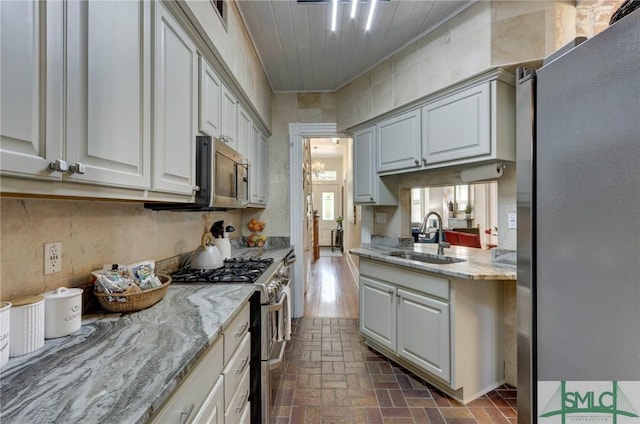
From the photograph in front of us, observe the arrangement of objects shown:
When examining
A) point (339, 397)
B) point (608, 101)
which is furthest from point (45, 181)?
point (339, 397)

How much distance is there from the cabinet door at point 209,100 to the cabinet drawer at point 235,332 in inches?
41.3

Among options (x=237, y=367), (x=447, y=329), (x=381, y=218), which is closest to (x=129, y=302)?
(x=237, y=367)

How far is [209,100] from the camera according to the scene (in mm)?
1721

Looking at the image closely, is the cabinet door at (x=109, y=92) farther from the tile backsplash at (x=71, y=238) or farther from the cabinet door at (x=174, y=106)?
the tile backsplash at (x=71, y=238)

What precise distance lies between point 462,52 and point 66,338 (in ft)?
8.97

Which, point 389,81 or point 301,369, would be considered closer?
point 301,369

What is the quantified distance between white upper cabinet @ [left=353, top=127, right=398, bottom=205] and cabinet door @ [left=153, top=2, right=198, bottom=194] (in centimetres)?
192

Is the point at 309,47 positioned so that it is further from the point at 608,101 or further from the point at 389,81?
the point at 608,101

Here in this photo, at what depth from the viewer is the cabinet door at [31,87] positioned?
60cm

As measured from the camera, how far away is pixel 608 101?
22.8 inches

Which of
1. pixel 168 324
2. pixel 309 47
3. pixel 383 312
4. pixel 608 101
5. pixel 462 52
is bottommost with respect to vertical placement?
pixel 383 312

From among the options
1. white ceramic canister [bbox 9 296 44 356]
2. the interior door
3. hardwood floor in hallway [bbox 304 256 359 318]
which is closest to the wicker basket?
white ceramic canister [bbox 9 296 44 356]

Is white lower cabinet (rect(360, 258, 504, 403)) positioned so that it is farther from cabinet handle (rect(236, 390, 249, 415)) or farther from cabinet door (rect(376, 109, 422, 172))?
cabinet handle (rect(236, 390, 249, 415))

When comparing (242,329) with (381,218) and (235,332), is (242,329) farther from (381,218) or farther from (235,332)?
(381,218)
